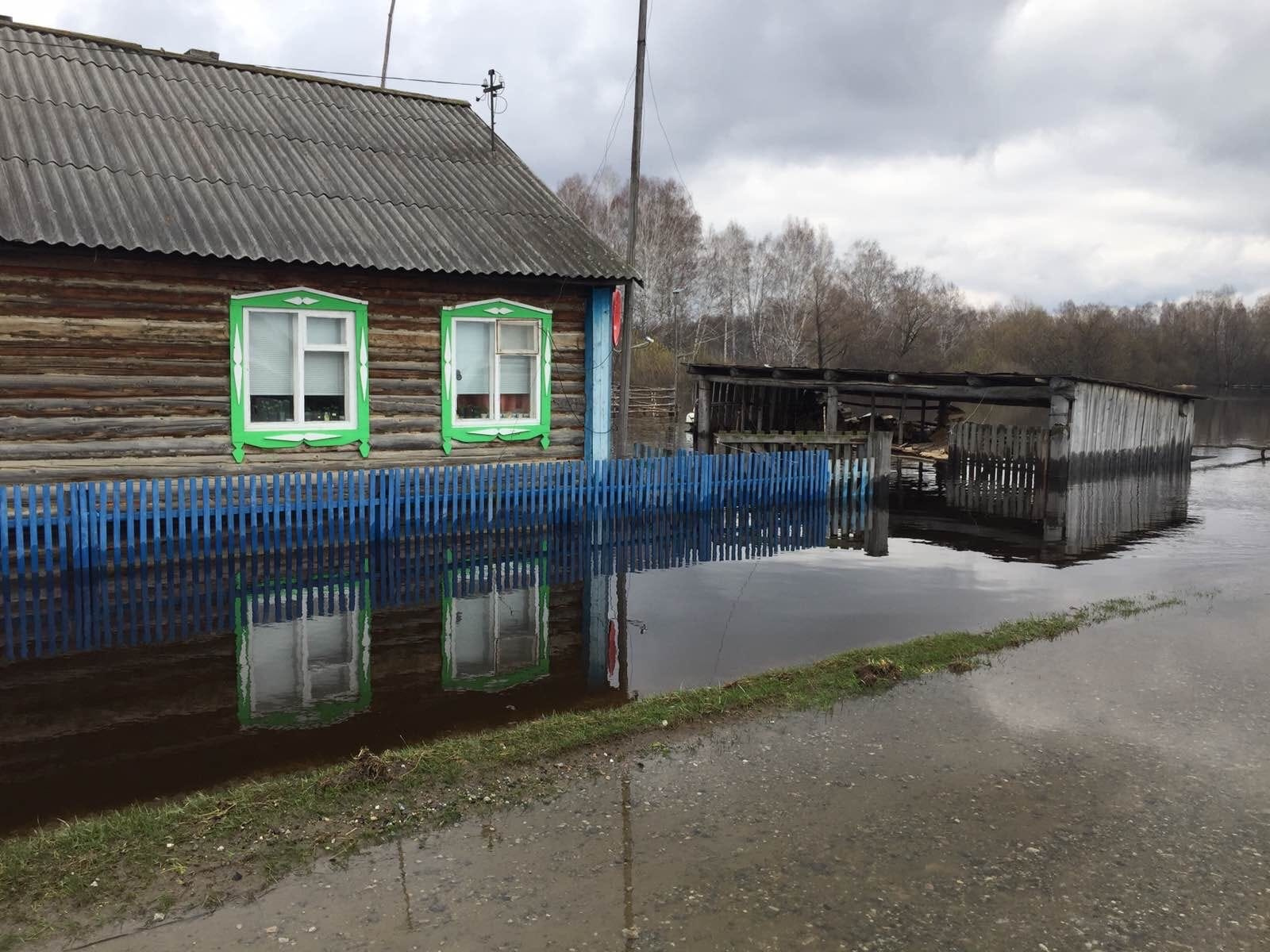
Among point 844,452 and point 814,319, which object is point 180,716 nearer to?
point 844,452

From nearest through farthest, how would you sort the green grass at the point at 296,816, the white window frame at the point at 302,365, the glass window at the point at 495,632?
the green grass at the point at 296,816, the glass window at the point at 495,632, the white window frame at the point at 302,365

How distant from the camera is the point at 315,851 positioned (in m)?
5.14

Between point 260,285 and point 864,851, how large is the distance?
466 inches

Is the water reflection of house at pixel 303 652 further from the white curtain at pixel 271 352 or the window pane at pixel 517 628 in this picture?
the white curtain at pixel 271 352

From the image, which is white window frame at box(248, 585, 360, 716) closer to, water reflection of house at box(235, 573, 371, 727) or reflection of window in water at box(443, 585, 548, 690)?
water reflection of house at box(235, 573, 371, 727)

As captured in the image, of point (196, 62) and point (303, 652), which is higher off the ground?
point (196, 62)

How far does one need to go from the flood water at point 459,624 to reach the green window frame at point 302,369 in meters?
2.26

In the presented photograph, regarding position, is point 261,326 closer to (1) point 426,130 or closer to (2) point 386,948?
(1) point 426,130

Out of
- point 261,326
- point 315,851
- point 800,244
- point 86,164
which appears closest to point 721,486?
point 261,326

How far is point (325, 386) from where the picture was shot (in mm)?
14625

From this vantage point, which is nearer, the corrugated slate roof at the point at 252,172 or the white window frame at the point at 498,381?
the corrugated slate roof at the point at 252,172

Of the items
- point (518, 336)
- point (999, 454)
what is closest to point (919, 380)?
point (999, 454)

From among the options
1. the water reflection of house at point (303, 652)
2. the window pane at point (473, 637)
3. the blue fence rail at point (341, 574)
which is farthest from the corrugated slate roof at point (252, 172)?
the window pane at point (473, 637)

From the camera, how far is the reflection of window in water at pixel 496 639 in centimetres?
839
